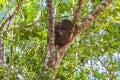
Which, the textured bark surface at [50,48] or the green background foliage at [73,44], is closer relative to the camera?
the textured bark surface at [50,48]

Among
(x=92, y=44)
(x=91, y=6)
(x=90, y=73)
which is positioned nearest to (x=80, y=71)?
(x=90, y=73)

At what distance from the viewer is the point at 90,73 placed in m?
5.04

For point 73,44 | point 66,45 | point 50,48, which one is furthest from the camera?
point 73,44

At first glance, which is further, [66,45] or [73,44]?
[73,44]

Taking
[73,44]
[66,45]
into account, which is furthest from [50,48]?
[73,44]

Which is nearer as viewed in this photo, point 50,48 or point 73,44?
point 50,48

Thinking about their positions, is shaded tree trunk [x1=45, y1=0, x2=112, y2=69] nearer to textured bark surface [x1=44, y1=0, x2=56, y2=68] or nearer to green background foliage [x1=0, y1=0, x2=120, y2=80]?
textured bark surface [x1=44, y1=0, x2=56, y2=68]

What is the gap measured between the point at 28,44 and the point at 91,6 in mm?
1919

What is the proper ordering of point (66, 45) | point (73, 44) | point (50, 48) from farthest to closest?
1. point (73, 44)
2. point (66, 45)
3. point (50, 48)

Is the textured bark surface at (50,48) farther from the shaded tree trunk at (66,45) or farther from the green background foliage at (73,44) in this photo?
the green background foliage at (73,44)

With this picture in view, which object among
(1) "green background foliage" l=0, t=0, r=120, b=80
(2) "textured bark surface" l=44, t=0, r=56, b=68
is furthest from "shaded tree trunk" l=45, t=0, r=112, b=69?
(1) "green background foliage" l=0, t=0, r=120, b=80

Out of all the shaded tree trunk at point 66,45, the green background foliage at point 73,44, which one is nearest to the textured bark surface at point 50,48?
the shaded tree trunk at point 66,45

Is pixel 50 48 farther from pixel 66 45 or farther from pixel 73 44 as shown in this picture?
pixel 73 44

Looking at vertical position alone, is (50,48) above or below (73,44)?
above
